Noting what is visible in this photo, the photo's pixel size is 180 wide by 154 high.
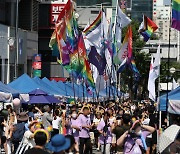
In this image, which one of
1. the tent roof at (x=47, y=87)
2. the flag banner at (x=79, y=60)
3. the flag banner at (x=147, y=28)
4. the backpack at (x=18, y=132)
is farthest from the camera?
the tent roof at (x=47, y=87)

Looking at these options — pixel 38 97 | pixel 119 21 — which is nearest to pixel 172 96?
pixel 38 97

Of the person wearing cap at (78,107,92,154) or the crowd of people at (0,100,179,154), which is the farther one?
the person wearing cap at (78,107,92,154)

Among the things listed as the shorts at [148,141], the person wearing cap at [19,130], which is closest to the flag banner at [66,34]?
the shorts at [148,141]

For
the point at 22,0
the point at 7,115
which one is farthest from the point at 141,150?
the point at 22,0

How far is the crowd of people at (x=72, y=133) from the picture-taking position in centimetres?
918

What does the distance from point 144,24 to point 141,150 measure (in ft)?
65.1

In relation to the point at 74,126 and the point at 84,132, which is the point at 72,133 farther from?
the point at 74,126

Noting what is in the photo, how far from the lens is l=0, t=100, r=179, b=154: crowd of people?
918 centimetres

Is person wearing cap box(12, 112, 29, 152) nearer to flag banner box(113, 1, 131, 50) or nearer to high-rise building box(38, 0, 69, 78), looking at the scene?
flag banner box(113, 1, 131, 50)

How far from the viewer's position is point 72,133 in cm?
1953

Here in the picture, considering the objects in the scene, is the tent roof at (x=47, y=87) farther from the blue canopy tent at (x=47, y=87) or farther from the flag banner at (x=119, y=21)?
the flag banner at (x=119, y=21)

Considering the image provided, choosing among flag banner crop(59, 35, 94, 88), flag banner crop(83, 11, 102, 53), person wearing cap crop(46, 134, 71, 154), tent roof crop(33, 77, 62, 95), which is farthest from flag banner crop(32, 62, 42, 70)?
person wearing cap crop(46, 134, 71, 154)

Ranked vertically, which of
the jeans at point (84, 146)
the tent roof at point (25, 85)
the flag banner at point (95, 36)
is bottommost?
the jeans at point (84, 146)

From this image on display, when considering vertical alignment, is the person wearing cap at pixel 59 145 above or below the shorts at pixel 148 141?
above
